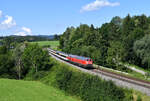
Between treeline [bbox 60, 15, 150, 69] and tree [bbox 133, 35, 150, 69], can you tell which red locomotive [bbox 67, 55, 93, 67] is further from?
tree [bbox 133, 35, 150, 69]

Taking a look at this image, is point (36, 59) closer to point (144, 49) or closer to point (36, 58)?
point (36, 58)

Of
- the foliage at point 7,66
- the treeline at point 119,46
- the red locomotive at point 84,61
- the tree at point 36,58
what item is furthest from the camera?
the foliage at point 7,66

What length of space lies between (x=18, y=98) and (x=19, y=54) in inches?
1654

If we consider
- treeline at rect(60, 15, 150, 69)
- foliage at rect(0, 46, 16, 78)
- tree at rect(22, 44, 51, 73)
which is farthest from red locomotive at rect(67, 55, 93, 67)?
foliage at rect(0, 46, 16, 78)

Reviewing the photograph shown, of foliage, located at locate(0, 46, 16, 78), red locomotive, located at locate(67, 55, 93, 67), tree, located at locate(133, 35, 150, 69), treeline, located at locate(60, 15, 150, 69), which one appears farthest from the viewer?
foliage, located at locate(0, 46, 16, 78)

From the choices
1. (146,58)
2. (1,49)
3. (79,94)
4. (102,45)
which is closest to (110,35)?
(102,45)

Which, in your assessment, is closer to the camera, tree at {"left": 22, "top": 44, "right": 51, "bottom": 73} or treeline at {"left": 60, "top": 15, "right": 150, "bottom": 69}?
treeline at {"left": 60, "top": 15, "right": 150, "bottom": 69}

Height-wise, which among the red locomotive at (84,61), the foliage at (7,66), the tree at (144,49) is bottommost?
the foliage at (7,66)

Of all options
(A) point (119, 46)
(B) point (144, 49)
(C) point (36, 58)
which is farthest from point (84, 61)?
(B) point (144, 49)

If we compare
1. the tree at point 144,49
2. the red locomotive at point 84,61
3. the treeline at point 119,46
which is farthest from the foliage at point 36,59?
the tree at point 144,49

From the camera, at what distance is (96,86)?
23.8m

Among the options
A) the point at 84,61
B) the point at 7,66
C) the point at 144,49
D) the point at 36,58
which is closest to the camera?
the point at 84,61

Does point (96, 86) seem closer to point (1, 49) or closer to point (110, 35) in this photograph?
point (1, 49)

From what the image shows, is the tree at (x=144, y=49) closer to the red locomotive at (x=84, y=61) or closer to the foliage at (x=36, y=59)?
the red locomotive at (x=84, y=61)
